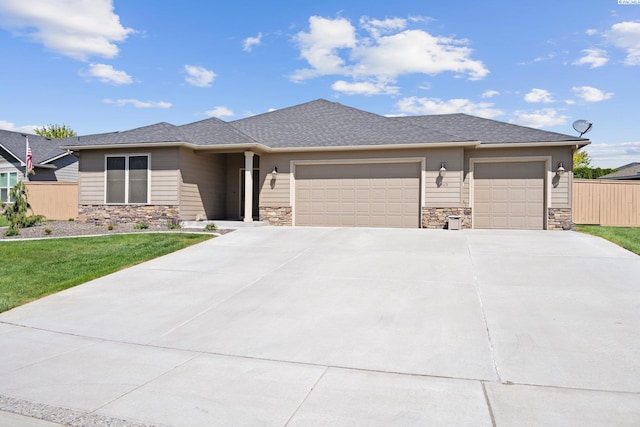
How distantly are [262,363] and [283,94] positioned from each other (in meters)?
19.7

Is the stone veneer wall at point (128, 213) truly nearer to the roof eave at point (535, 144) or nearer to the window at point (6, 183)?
the roof eave at point (535, 144)

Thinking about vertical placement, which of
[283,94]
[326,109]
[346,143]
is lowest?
[346,143]

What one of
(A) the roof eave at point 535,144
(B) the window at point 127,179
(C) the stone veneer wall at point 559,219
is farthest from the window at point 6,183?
(C) the stone veneer wall at point 559,219

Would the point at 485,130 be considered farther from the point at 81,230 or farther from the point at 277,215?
the point at 81,230

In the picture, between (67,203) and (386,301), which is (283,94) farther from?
(386,301)

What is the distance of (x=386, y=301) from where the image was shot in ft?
21.3

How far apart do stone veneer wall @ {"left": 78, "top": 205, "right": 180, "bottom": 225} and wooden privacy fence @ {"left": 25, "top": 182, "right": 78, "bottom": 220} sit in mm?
3083

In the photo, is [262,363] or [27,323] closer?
[262,363]

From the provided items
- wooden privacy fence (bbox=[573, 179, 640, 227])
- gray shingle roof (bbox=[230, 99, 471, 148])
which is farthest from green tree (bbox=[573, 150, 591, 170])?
gray shingle roof (bbox=[230, 99, 471, 148])

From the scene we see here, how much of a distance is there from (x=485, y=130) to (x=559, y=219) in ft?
13.4

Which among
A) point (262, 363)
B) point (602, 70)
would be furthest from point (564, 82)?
point (262, 363)

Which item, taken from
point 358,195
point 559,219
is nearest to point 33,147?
point 358,195

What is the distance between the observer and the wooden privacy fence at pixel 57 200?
19094 mm

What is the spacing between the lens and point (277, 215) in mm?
16047
